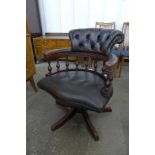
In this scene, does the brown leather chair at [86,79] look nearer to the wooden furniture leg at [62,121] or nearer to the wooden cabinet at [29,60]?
the wooden furniture leg at [62,121]

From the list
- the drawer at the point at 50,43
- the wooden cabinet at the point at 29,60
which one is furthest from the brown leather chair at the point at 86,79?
the drawer at the point at 50,43

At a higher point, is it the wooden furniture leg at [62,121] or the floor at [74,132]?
the wooden furniture leg at [62,121]

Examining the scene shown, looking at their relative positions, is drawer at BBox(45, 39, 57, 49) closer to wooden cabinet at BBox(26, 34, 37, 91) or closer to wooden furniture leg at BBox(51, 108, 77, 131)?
wooden cabinet at BBox(26, 34, 37, 91)

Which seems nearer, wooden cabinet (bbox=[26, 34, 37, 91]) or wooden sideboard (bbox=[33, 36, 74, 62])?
wooden cabinet (bbox=[26, 34, 37, 91])

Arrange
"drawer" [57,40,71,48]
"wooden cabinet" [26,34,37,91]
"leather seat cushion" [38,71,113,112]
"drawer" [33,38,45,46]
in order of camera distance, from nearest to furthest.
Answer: "leather seat cushion" [38,71,113,112] → "wooden cabinet" [26,34,37,91] → "drawer" [57,40,71,48] → "drawer" [33,38,45,46]

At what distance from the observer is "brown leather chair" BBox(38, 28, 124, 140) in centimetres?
112

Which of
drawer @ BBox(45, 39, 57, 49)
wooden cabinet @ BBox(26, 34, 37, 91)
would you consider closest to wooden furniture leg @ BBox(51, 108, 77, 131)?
wooden cabinet @ BBox(26, 34, 37, 91)

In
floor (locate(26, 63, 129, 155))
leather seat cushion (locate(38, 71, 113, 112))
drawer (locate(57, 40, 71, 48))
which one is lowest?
floor (locate(26, 63, 129, 155))

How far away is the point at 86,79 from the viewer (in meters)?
1.37

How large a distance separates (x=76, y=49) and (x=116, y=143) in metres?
0.96

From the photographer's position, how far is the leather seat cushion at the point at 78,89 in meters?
1.12

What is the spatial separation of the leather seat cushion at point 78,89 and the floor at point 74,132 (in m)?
0.38

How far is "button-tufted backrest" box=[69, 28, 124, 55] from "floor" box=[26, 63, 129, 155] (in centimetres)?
74
